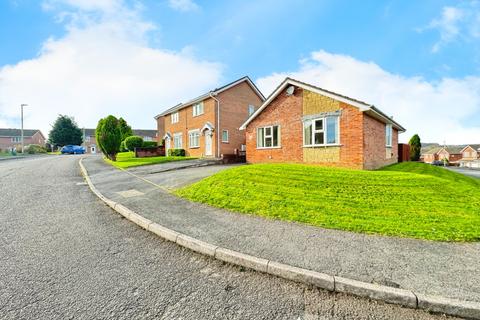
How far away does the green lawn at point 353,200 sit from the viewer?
495 centimetres

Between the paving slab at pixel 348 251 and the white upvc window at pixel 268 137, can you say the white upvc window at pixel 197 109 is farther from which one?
the paving slab at pixel 348 251

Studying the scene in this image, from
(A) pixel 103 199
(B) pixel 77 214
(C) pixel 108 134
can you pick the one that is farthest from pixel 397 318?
(C) pixel 108 134

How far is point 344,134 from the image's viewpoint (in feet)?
39.3

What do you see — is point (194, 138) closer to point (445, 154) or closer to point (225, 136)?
point (225, 136)

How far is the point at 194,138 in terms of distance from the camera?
84.0 ft

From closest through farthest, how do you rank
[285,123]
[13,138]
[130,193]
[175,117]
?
[130,193] < [285,123] < [175,117] < [13,138]

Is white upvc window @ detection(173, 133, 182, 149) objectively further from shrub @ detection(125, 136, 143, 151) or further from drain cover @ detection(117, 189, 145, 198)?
drain cover @ detection(117, 189, 145, 198)

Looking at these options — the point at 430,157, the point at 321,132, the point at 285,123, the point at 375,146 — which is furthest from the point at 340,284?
the point at 430,157

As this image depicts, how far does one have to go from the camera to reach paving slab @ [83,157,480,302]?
3006 mm

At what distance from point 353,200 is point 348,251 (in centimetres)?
330

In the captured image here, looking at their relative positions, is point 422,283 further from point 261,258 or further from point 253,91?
point 253,91

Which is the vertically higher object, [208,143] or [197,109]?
[197,109]

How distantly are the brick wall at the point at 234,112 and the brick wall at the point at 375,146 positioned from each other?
13.7m

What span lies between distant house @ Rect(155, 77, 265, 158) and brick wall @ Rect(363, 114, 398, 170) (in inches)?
528
